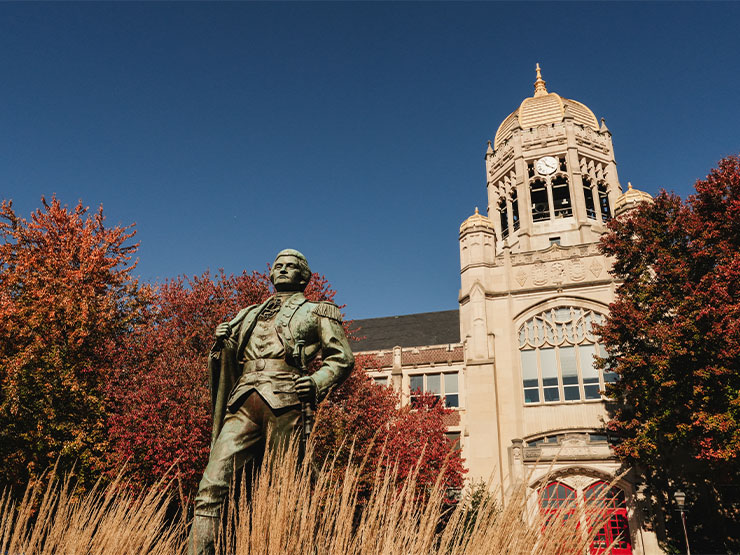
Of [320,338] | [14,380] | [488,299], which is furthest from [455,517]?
[488,299]

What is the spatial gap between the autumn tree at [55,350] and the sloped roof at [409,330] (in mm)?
16784

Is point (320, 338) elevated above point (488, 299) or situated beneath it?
situated beneath

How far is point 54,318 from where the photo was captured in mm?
15281

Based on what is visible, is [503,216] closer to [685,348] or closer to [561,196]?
[561,196]

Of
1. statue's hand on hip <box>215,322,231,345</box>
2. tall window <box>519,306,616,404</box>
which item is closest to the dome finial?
tall window <box>519,306,616,404</box>

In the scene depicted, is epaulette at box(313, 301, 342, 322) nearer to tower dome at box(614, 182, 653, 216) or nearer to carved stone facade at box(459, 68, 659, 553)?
carved stone facade at box(459, 68, 659, 553)

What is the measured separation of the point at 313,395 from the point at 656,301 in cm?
1698

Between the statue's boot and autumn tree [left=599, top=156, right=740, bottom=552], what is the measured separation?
14969mm

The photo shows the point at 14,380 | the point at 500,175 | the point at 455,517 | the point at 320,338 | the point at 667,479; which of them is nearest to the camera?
the point at 455,517

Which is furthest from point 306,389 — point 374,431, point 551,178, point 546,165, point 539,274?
point 546,165

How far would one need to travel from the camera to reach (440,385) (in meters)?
28.0

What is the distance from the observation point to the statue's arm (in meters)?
4.23

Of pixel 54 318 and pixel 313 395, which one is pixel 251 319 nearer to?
pixel 313 395

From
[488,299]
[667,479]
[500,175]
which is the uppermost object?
[500,175]
